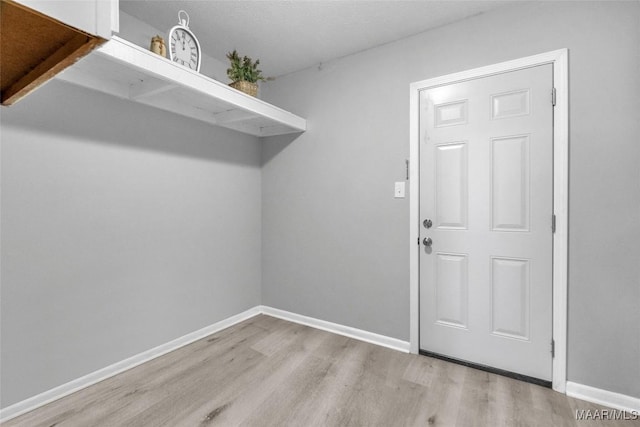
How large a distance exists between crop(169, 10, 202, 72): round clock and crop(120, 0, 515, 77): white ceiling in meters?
0.14

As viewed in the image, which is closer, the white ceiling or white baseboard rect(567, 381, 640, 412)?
white baseboard rect(567, 381, 640, 412)

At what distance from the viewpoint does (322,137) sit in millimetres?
2758

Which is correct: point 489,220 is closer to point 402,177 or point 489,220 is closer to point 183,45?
point 402,177

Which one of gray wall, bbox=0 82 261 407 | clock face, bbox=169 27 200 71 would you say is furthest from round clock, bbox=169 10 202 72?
gray wall, bbox=0 82 261 407

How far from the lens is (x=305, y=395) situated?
5.92 feet

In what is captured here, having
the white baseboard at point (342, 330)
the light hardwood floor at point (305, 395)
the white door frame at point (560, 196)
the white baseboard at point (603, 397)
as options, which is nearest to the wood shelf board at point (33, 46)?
the light hardwood floor at point (305, 395)

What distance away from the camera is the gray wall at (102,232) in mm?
1612

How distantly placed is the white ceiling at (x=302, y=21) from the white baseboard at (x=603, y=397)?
7.95ft

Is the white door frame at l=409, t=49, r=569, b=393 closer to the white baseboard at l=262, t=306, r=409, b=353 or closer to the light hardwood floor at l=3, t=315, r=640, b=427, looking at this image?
the light hardwood floor at l=3, t=315, r=640, b=427

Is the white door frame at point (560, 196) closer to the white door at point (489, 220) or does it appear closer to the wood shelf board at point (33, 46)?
the white door at point (489, 220)

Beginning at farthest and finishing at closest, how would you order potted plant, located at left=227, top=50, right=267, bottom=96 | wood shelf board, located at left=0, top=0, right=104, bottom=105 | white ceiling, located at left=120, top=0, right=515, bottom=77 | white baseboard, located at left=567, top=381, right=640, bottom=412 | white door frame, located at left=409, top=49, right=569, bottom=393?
1. potted plant, located at left=227, top=50, right=267, bottom=96
2. white ceiling, located at left=120, top=0, right=515, bottom=77
3. white door frame, located at left=409, top=49, right=569, bottom=393
4. white baseboard, located at left=567, top=381, right=640, bottom=412
5. wood shelf board, located at left=0, top=0, right=104, bottom=105

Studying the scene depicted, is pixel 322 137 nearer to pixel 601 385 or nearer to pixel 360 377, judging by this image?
pixel 360 377

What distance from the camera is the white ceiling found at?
1970 mm

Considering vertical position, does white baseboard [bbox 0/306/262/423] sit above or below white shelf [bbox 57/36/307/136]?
below
